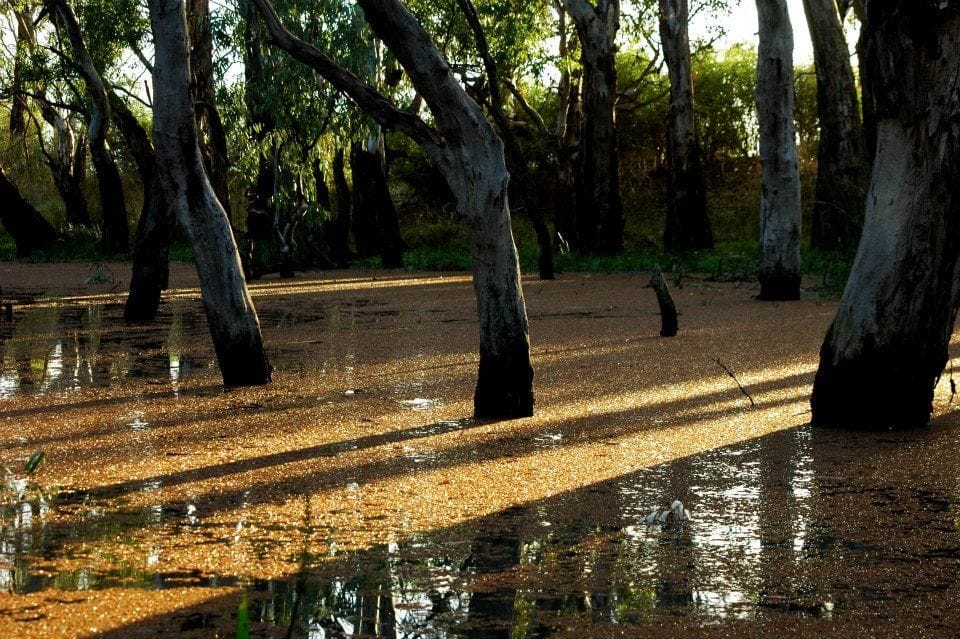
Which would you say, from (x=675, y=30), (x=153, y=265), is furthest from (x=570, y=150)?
(x=153, y=265)

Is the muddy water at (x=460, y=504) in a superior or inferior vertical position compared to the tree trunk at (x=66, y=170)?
inferior

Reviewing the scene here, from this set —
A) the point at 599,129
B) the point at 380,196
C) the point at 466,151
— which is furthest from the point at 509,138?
the point at 466,151

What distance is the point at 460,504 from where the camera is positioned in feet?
11.8

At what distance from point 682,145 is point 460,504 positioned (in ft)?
42.3

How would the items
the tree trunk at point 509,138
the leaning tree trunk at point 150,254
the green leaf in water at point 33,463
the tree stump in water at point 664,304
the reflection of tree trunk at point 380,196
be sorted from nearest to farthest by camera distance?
the green leaf in water at point 33,463
the tree stump in water at point 664,304
the leaning tree trunk at point 150,254
the tree trunk at point 509,138
the reflection of tree trunk at point 380,196

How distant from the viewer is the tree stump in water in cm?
746

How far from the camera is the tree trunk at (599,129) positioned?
1508cm

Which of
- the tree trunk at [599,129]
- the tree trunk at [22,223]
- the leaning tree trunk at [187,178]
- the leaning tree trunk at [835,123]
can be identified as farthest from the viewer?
the tree trunk at [22,223]

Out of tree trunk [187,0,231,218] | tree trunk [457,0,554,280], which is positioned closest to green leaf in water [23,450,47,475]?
tree trunk [457,0,554,280]

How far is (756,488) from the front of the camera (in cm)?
373

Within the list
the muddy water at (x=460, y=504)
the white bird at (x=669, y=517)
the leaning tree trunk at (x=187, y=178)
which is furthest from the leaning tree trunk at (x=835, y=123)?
the white bird at (x=669, y=517)

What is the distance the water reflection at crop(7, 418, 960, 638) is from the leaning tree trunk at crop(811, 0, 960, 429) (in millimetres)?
704

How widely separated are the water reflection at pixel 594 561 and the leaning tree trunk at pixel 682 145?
12.4 meters

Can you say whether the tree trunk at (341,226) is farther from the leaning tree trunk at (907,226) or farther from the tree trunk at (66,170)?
the leaning tree trunk at (907,226)
